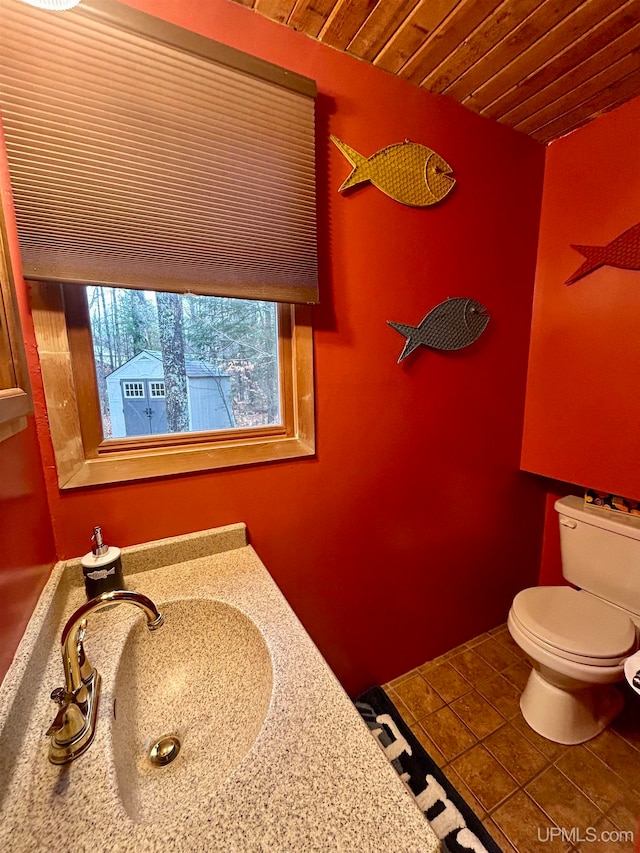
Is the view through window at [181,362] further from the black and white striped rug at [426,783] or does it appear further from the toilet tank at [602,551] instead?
the toilet tank at [602,551]

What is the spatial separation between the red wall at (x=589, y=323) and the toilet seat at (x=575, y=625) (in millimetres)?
481

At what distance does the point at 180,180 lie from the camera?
2.85 ft

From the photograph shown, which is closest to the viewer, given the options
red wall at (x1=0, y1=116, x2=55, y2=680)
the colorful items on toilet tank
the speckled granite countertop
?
the speckled granite countertop

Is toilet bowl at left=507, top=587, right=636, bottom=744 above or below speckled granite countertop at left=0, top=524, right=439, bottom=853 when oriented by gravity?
below

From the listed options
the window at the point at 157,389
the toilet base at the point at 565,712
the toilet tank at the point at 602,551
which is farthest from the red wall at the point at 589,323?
the window at the point at 157,389

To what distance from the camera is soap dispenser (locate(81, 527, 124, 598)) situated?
0.85 meters

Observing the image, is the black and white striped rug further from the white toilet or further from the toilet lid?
the toilet lid

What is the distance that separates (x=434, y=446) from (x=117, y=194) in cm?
133

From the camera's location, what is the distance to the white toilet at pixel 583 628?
3.87 ft

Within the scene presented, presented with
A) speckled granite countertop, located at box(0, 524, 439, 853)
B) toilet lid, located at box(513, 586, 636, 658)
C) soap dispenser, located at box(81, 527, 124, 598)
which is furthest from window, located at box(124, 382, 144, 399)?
toilet lid, located at box(513, 586, 636, 658)

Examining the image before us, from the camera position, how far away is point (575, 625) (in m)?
1.28

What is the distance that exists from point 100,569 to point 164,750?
1.35ft

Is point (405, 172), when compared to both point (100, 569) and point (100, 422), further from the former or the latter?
point (100, 569)

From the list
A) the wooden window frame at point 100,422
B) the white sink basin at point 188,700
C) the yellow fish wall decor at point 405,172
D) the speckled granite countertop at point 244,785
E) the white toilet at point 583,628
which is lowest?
the white toilet at point 583,628
